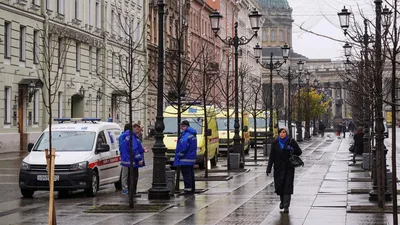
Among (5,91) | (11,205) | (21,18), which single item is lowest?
(11,205)

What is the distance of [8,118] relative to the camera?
151ft

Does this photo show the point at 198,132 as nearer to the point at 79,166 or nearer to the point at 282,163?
the point at 79,166

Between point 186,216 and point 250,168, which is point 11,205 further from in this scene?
point 250,168

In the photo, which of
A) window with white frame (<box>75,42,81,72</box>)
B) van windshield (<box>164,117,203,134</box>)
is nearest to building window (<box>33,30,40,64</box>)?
window with white frame (<box>75,42,81,72</box>)

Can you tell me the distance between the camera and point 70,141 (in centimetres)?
2303

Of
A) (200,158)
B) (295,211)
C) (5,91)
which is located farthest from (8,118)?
(295,211)

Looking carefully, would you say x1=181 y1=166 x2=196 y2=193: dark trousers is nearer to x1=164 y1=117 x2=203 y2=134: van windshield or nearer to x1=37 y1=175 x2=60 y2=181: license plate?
x1=37 y1=175 x2=60 y2=181: license plate

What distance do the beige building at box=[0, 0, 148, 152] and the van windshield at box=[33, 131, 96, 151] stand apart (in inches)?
532

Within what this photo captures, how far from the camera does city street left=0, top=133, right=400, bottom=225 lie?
1659 centimetres

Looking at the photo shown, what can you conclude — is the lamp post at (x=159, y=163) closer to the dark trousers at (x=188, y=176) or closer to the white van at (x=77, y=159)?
the dark trousers at (x=188, y=176)

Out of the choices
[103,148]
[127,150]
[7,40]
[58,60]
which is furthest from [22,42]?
[127,150]

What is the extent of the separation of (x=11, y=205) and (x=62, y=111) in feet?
112

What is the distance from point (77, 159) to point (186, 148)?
2626mm

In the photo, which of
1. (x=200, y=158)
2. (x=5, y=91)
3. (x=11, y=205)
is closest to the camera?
(x=11, y=205)
